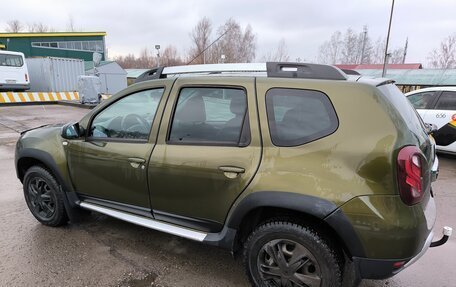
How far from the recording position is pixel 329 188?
2.15m

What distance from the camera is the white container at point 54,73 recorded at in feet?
68.2

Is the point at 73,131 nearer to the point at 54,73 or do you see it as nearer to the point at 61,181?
the point at 61,181

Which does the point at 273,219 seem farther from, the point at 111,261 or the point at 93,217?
the point at 93,217

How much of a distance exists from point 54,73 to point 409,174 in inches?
894

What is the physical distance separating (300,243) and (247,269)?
0.52m

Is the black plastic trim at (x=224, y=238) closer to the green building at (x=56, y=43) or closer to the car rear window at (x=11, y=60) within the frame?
the car rear window at (x=11, y=60)

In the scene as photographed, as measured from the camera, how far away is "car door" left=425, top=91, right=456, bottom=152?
6.64 meters

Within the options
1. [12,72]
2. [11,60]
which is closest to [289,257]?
[12,72]

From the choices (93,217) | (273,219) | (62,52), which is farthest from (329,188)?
(62,52)

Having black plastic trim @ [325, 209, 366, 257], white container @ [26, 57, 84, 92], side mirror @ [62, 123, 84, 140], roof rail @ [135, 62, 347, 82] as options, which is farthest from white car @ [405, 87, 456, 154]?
white container @ [26, 57, 84, 92]

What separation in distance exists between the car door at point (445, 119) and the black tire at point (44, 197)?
6940 mm

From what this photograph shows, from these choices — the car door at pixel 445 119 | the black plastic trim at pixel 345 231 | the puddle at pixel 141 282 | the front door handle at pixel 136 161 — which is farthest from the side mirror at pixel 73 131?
the car door at pixel 445 119

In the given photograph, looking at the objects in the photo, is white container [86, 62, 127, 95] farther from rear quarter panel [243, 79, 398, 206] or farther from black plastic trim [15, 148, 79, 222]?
rear quarter panel [243, 79, 398, 206]

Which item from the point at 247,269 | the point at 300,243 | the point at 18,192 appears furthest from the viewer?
the point at 18,192
